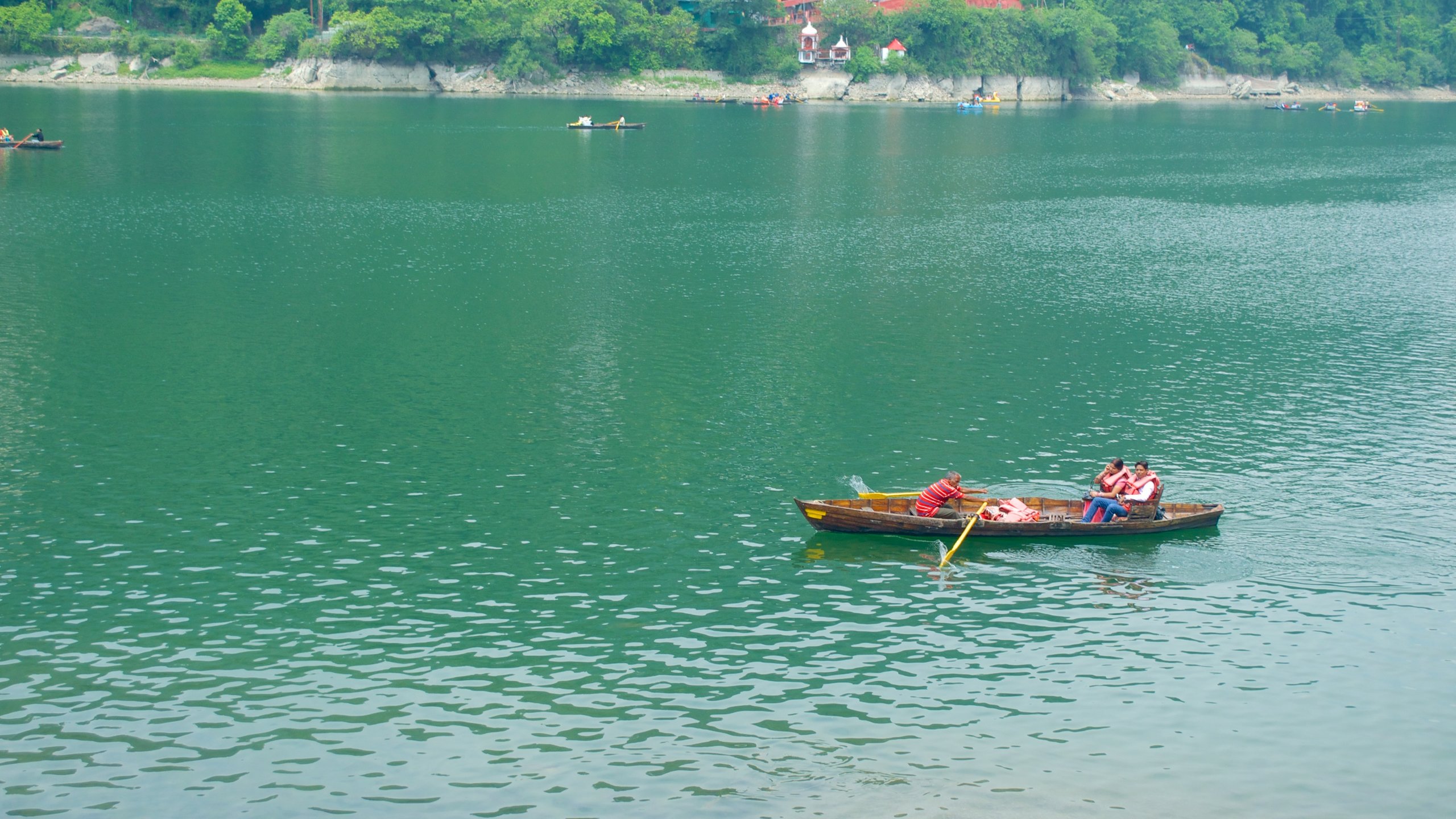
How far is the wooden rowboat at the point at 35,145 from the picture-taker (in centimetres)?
12300

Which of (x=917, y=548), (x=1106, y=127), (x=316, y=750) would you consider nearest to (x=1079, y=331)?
(x=917, y=548)

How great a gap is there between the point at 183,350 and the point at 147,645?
101ft

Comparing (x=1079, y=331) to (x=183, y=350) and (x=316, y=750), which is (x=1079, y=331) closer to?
(x=183, y=350)

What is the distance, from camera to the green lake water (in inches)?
1103

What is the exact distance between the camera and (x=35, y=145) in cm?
12294

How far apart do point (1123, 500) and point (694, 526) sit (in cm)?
1413

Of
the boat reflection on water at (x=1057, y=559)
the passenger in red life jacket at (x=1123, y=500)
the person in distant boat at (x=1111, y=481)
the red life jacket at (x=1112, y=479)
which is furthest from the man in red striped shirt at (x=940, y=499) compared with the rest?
the red life jacket at (x=1112, y=479)

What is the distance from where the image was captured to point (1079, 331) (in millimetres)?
67625

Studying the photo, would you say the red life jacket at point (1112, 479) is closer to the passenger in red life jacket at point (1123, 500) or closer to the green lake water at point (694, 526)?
the passenger in red life jacket at point (1123, 500)

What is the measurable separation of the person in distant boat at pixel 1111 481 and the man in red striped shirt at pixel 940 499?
14.8 feet

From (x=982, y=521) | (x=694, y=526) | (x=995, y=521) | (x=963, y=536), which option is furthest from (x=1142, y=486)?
(x=694, y=526)

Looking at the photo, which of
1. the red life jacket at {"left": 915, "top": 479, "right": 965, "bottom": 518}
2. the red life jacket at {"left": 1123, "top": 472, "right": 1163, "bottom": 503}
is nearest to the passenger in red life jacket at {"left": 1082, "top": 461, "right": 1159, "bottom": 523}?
the red life jacket at {"left": 1123, "top": 472, "right": 1163, "bottom": 503}

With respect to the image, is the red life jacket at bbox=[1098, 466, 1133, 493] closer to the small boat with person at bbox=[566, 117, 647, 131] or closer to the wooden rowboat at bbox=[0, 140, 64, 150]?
the wooden rowboat at bbox=[0, 140, 64, 150]

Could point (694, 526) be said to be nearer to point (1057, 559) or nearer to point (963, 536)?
point (963, 536)
